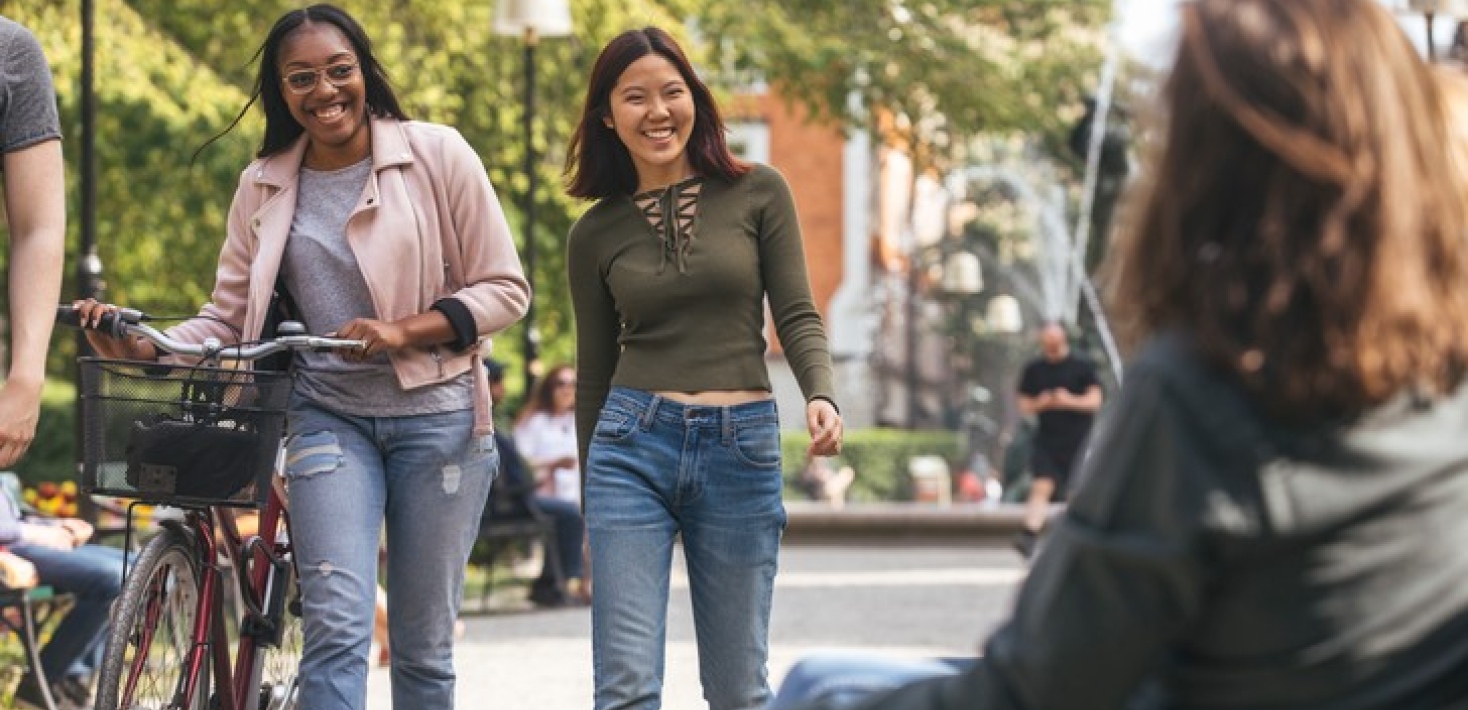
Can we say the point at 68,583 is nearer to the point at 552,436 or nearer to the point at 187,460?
the point at 187,460

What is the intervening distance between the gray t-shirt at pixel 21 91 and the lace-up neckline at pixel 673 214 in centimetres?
131

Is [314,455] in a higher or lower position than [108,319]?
lower

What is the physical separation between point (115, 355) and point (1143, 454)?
4076mm

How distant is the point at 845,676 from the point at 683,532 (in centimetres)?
310

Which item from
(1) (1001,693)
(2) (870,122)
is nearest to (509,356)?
(2) (870,122)

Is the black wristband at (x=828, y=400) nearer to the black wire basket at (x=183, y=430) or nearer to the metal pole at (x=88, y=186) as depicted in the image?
the black wire basket at (x=183, y=430)

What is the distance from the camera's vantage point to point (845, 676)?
2.88 m

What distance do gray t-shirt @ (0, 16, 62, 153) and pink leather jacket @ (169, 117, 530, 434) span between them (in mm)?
984

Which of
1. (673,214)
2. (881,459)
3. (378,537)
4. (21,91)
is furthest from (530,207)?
(881,459)

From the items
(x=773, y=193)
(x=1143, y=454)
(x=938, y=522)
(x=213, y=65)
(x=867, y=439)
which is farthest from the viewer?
(x=867, y=439)

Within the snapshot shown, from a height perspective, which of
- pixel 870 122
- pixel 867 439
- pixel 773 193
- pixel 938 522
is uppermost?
pixel 773 193

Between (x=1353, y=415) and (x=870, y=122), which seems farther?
(x=870, y=122)

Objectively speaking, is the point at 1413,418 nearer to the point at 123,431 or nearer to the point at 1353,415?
the point at 1353,415

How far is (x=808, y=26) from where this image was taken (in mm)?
25812
